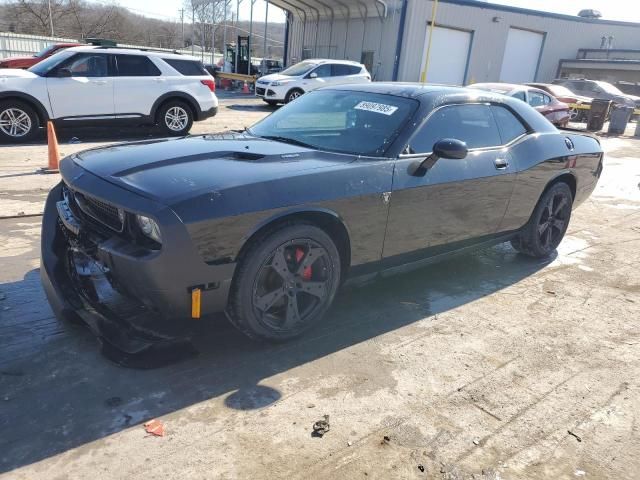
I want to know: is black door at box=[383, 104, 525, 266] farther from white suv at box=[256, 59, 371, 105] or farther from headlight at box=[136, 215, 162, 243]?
white suv at box=[256, 59, 371, 105]

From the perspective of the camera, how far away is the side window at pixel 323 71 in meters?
18.2

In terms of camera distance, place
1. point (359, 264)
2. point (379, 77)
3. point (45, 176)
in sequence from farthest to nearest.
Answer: point (379, 77) < point (45, 176) < point (359, 264)

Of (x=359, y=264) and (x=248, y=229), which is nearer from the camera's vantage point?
(x=248, y=229)

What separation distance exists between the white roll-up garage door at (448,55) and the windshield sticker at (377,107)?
22874mm

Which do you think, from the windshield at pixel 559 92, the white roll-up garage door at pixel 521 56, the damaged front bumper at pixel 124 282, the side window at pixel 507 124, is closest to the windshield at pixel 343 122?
the side window at pixel 507 124

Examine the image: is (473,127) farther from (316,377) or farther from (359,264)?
(316,377)

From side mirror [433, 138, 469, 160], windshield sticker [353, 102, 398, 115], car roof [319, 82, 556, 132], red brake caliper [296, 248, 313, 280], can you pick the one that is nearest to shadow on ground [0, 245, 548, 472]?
red brake caliper [296, 248, 313, 280]

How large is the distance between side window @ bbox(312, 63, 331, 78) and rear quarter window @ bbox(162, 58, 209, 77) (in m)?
7.83

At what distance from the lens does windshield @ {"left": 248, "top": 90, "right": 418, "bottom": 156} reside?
367cm

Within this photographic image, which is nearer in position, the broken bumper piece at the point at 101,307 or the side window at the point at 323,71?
the broken bumper piece at the point at 101,307

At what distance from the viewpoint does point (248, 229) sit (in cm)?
283

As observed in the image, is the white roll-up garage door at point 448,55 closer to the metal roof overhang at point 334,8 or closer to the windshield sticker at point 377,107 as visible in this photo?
the metal roof overhang at point 334,8

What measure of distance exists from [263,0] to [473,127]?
93.6 ft

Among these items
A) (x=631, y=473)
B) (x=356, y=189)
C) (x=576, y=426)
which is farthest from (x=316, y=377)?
(x=631, y=473)
